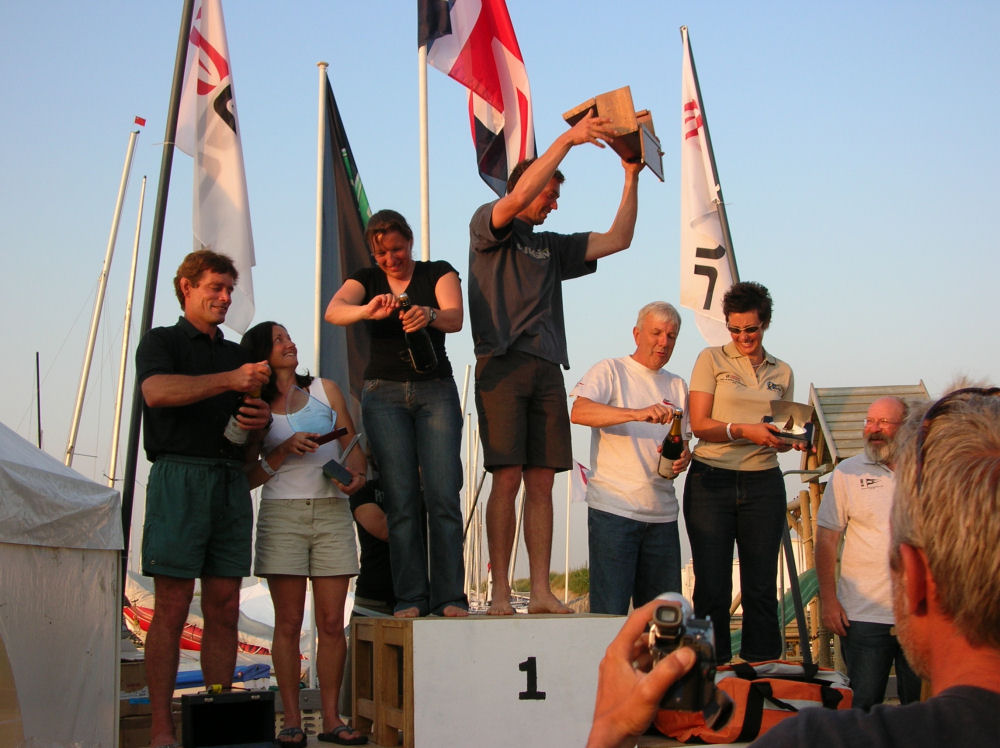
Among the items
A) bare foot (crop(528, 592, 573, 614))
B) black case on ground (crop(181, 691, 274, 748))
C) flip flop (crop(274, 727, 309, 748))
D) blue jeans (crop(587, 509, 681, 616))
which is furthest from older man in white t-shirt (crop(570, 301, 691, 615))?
black case on ground (crop(181, 691, 274, 748))

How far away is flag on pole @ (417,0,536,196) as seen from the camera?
7449 millimetres

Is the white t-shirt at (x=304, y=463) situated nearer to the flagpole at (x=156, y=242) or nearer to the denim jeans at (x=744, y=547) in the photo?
the flagpole at (x=156, y=242)

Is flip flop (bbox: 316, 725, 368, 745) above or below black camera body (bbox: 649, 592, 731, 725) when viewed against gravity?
below

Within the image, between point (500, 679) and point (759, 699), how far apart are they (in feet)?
3.90

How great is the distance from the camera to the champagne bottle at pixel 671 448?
16.0 feet

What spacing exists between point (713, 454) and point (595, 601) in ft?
3.03

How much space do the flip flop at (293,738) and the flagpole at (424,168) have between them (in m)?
3.40

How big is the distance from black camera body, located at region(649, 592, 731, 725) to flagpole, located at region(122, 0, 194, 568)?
172 inches

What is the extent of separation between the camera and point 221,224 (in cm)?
737

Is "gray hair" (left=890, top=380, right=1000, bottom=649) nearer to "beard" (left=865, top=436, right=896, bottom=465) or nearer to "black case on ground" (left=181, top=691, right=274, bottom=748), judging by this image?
"black case on ground" (left=181, top=691, right=274, bottom=748)

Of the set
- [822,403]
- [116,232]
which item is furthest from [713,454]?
[116,232]

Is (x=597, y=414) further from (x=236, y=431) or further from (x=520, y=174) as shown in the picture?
(x=236, y=431)

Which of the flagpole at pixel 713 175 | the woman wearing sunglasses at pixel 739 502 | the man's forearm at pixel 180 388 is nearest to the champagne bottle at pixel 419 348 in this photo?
the man's forearm at pixel 180 388

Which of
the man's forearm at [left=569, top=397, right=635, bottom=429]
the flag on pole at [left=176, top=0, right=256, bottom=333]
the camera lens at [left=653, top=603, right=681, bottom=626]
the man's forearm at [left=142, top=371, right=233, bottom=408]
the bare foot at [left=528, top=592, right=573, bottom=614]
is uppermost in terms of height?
the flag on pole at [left=176, top=0, right=256, bottom=333]
